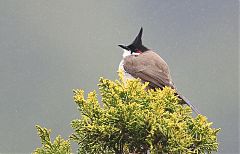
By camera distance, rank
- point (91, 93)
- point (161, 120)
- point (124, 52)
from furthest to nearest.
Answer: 1. point (124, 52)
2. point (91, 93)
3. point (161, 120)

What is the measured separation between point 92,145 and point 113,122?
296 mm

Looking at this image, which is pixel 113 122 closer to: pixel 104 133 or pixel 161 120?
pixel 104 133

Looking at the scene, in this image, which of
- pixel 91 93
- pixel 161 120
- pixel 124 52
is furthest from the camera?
pixel 124 52

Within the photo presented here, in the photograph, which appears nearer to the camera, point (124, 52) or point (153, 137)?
point (153, 137)

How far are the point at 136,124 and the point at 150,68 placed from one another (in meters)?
2.69

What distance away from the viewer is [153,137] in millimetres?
3566

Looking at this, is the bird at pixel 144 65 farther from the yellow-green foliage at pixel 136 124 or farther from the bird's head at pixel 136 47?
the yellow-green foliage at pixel 136 124

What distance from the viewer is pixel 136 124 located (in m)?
3.52

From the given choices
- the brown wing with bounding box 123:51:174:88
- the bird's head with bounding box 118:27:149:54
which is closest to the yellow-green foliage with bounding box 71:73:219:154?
the brown wing with bounding box 123:51:174:88

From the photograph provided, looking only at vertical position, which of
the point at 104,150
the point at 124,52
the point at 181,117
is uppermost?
the point at 124,52

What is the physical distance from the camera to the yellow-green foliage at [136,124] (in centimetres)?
352

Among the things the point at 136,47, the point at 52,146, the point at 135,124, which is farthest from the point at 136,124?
the point at 136,47

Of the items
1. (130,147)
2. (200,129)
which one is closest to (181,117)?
(200,129)

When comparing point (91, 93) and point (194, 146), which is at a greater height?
point (91, 93)
